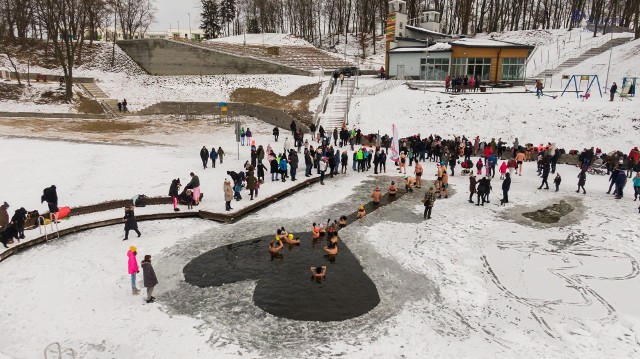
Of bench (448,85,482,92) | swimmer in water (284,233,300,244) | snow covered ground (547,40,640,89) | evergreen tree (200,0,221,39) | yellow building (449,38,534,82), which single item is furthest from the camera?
evergreen tree (200,0,221,39)

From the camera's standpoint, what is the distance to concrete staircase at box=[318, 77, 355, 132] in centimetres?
Answer: 3306

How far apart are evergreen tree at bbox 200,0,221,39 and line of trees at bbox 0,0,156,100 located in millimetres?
12620

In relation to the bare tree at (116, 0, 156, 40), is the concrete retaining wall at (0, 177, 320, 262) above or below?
below

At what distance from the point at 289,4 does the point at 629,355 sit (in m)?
93.1

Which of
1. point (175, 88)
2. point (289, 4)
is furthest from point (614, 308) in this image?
point (289, 4)

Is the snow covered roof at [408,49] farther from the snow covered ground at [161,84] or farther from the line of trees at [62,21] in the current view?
the line of trees at [62,21]

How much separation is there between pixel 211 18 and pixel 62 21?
52516 mm

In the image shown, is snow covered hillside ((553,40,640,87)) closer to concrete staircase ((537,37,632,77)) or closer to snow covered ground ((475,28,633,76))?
concrete staircase ((537,37,632,77))

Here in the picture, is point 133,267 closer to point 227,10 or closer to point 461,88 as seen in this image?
point 461,88

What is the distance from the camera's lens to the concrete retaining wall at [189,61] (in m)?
50.9

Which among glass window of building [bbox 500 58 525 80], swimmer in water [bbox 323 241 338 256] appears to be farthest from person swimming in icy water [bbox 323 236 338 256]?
glass window of building [bbox 500 58 525 80]

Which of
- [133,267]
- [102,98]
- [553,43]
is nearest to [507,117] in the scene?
[133,267]

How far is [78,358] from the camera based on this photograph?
8.53 metres

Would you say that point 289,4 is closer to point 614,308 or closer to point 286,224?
point 286,224
